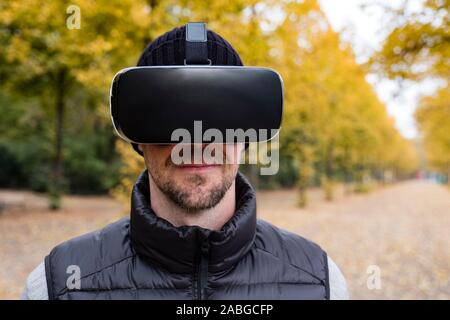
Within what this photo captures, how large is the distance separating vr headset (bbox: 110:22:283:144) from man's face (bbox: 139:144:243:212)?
0.08 meters

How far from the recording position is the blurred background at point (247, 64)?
4.71 m

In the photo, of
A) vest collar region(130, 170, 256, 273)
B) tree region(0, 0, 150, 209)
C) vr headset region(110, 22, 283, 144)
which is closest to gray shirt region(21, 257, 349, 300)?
vest collar region(130, 170, 256, 273)

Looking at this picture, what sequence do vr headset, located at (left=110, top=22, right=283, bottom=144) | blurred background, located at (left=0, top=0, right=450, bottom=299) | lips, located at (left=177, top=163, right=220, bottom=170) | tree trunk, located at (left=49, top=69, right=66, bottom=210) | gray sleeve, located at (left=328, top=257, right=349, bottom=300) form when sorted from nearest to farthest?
vr headset, located at (left=110, top=22, right=283, bottom=144)
lips, located at (left=177, top=163, right=220, bottom=170)
gray sleeve, located at (left=328, top=257, right=349, bottom=300)
blurred background, located at (left=0, top=0, right=450, bottom=299)
tree trunk, located at (left=49, top=69, right=66, bottom=210)

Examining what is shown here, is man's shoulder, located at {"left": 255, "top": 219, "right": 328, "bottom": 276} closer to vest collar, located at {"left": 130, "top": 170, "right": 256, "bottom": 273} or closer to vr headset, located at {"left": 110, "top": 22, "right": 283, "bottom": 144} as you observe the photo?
vest collar, located at {"left": 130, "top": 170, "right": 256, "bottom": 273}

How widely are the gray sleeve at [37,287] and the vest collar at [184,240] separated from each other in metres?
0.29

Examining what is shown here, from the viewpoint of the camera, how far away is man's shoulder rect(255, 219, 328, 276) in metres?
1.24

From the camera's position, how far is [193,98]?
98 cm

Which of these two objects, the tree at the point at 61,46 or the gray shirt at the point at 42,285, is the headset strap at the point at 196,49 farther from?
the tree at the point at 61,46

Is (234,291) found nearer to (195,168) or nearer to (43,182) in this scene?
(195,168)

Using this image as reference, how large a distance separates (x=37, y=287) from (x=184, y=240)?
1.57ft

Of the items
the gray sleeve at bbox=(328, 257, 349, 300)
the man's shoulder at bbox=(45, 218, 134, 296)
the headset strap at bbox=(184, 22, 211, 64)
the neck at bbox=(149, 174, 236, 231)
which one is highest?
the headset strap at bbox=(184, 22, 211, 64)

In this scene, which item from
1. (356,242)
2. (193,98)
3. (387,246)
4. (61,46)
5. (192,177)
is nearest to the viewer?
(193,98)

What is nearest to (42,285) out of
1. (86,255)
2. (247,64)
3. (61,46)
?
(86,255)

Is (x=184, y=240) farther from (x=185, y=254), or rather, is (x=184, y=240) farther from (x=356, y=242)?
(x=356, y=242)
